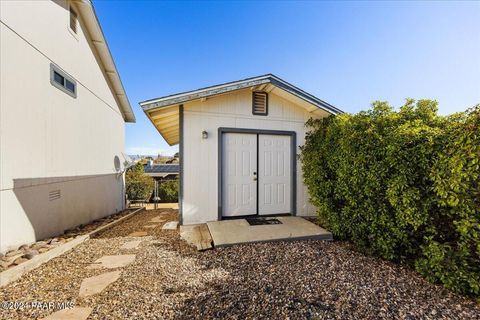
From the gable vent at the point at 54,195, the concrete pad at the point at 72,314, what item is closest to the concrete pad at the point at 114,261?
the concrete pad at the point at 72,314

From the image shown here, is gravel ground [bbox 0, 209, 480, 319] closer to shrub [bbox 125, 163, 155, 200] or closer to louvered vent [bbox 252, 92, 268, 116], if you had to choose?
louvered vent [bbox 252, 92, 268, 116]

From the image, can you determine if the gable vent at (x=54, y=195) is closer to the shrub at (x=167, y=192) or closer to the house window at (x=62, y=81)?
the house window at (x=62, y=81)

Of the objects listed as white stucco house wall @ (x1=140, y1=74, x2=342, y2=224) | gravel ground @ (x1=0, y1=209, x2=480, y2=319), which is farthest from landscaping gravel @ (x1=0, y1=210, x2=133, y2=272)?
white stucco house wall @ (x1=140, y1=74, x2=342, y2=224)

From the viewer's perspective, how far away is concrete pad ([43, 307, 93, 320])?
6.01ft

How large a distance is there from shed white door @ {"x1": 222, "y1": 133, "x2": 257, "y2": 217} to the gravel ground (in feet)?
5.54

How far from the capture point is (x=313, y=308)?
193 centimetres

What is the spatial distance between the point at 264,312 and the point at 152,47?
1135 cm

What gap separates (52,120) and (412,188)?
6940 millimetres

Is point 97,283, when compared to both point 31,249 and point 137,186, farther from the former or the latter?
point 137,186

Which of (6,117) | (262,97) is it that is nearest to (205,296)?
(6,117)

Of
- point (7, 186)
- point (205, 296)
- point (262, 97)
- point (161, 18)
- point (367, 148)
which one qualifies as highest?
point (161, 18)

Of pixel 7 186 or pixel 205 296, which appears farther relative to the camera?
pixel 7 186

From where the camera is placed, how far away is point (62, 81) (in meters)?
4.59

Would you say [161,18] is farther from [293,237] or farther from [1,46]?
[293,237]
